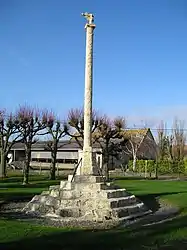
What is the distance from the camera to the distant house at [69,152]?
67750 millimetres

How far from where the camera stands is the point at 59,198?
17766mm

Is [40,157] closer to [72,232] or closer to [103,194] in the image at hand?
[103,194]

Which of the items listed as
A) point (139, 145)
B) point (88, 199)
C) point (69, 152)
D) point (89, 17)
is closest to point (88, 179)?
point (88, 199)

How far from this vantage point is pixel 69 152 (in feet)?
227

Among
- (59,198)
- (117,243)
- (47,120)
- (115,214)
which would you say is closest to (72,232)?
(117,243)

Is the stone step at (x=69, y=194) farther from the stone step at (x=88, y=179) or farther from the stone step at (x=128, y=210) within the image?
the stone step at (x=128, y=210)

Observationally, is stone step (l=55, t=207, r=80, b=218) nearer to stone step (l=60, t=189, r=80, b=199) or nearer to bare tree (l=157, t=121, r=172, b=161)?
stone step (l=60, t=189, r=80, b=199)

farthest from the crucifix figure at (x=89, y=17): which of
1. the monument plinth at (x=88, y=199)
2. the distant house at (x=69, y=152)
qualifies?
the distant house at (x=69, y=152)

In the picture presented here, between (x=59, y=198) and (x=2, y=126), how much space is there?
26.6 meters

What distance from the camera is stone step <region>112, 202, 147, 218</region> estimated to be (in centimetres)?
1656

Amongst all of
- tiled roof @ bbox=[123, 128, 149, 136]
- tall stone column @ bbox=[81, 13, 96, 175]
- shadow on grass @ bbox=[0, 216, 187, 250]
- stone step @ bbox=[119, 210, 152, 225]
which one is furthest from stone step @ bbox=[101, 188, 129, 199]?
tiled roof @ bbox=[123, 128, 149, 136]

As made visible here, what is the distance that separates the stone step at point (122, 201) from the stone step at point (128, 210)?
0.20m

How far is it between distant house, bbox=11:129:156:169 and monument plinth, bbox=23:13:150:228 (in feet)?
144

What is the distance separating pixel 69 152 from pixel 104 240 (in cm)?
5995
